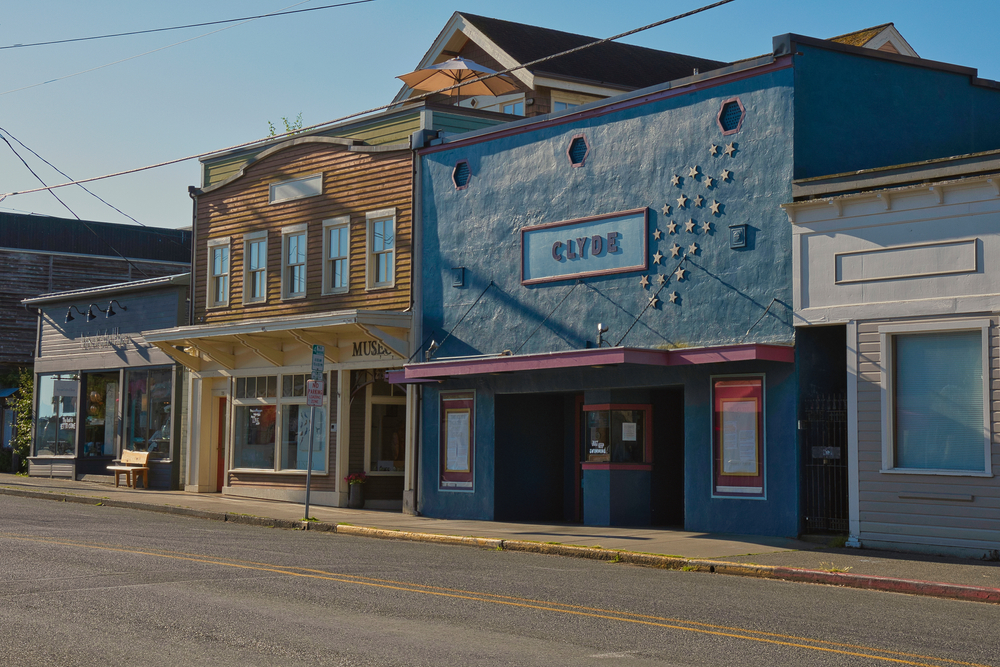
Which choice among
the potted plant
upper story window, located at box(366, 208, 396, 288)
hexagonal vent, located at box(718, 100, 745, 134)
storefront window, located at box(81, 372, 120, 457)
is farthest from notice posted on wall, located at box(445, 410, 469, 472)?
storefront window, located at box(81, 372, 120, 457)

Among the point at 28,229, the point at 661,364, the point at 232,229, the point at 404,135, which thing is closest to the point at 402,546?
the point at 661,364

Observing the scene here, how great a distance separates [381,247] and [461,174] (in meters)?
2.60

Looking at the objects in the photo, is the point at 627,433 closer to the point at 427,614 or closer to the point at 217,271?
the point at 427,614

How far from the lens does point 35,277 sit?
132 feet

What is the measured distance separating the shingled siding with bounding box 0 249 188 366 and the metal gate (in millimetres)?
29759

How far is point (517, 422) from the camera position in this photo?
21.2 m

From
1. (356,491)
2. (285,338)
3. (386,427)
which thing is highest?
(285,338)

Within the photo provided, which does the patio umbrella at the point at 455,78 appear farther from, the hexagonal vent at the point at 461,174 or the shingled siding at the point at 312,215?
the hexagonal vent at the point at 461,174

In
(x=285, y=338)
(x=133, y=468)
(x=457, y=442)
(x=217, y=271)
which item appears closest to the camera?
(x=457, y=442)

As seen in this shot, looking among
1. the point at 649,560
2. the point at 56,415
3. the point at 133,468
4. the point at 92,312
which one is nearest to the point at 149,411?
the point at 133,468

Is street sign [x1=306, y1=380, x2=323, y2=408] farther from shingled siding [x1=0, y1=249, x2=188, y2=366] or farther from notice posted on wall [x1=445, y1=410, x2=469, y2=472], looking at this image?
shingled siding [x1=0, y1=249, x2=188, y2=366]

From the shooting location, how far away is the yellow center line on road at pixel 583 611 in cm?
815

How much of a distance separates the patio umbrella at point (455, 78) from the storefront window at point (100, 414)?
37.8ft

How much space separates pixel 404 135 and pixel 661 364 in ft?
29.6
